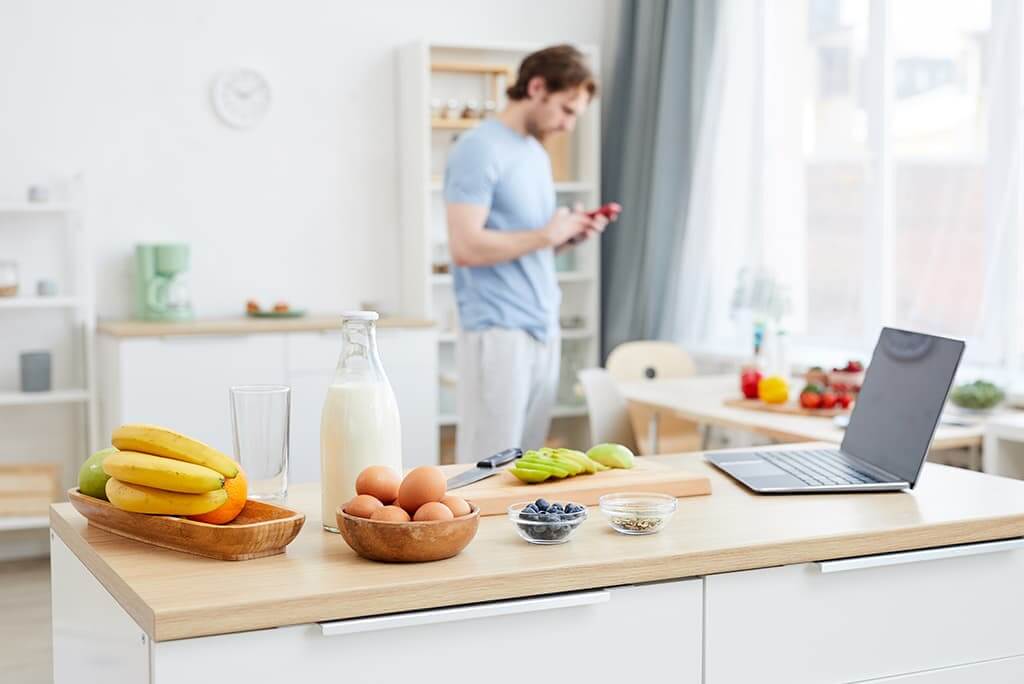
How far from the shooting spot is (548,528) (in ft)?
5.17

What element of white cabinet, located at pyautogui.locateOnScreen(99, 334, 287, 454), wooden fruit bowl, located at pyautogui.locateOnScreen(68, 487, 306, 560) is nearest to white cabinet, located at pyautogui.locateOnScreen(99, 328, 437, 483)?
white cabinet, located at pyautogui.locateOnScreen(99, 334, 287, 454)


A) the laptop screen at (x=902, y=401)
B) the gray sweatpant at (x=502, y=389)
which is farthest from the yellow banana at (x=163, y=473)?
the gray sweatpant at (x=502, y=389)

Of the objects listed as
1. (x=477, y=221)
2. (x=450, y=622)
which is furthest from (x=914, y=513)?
(x=477, y=221)

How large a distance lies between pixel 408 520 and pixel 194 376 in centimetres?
319

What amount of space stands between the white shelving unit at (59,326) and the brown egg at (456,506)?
3342 millimetres

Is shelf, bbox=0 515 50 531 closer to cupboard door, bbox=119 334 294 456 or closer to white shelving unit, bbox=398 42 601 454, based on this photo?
cupboard door, bbox=119 334 294 456

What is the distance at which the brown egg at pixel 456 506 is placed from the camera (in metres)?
1.53

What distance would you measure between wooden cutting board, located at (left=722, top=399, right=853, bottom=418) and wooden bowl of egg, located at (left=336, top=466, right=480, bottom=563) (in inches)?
84.5

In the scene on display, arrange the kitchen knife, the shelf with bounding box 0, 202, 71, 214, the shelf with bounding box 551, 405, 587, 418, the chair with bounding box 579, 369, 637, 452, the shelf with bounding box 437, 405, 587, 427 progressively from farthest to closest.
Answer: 1. the shelf with bounding box 551, 405, 587, 418
2. the shelf with bounding box 437, 405, 587, 427
3. the shelf with bounding box 0, 202, 71, 214
4. the chair with bounding box 579, 369, 637, 452
5. the kitchen knife

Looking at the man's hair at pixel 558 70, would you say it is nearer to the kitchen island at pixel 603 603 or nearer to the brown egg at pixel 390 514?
the kitchen island at pixel 603 603

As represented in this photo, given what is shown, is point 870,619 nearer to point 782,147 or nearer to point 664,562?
point 664,562

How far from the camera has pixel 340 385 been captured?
1664mm

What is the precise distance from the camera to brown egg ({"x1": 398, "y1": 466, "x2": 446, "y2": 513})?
152 cm

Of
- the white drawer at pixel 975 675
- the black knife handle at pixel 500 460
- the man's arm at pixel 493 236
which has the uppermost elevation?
the man's arm at pixel 493 236
